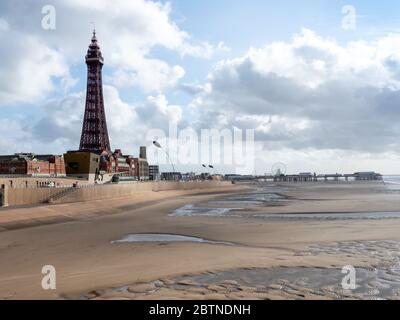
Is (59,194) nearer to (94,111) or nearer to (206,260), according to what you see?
(206,260)

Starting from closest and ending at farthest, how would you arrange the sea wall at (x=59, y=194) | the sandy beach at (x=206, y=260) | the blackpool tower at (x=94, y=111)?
the sandy beach at (x=206, y=260)
the sea wall at (x=59, y=194)
the blackpool tower at (x=94, y=111)

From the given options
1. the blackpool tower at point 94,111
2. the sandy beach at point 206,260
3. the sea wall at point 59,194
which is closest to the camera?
the sandy beach at point 206,260

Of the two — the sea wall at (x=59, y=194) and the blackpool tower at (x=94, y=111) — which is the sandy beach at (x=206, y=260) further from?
the blackpool tower at (x=94, y=111)

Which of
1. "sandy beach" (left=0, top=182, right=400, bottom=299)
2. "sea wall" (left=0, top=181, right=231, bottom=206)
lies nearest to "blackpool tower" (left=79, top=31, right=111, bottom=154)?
"sea wall" (left=0, top=181, right=231, bottom=206)

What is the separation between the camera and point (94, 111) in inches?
5374

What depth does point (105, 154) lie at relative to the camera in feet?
397

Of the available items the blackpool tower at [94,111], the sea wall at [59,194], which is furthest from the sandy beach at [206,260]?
the blackpool tower at [94,111]

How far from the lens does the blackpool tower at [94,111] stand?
13250cm

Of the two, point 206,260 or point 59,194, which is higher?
point 59,194

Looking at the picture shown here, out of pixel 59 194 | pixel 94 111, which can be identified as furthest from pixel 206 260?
pixel 94 111

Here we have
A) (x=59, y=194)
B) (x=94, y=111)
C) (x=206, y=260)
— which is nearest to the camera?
(x=206, y=260)

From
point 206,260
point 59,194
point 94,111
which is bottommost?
point 206,260
